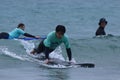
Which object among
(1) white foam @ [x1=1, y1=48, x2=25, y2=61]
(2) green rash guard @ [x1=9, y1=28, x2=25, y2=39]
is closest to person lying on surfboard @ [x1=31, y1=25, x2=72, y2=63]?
(1) white foam @ [x1=1, y1=48, x2=25, y2=61]

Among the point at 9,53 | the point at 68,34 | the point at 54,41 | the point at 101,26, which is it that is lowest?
the point at 9,53

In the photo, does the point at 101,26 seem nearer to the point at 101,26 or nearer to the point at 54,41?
Result: the point at 101,26

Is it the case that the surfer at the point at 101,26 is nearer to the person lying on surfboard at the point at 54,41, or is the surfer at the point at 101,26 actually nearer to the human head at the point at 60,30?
the person lying on surfboard at the point at 54,41

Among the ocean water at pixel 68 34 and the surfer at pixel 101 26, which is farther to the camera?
the surfer at pixel 101 26

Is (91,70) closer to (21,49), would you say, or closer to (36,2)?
(21,49)

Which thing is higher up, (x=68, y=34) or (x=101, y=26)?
(x=101, y=26)

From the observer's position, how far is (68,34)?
2697 cm

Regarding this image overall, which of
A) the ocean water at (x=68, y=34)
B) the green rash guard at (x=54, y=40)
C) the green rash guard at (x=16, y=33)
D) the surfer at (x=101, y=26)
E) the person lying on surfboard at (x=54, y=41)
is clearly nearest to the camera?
the ocean water at (x=68, y=34)

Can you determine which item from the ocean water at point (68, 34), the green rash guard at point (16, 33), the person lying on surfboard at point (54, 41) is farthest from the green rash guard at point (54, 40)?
the green rash guard at point (16, 33)

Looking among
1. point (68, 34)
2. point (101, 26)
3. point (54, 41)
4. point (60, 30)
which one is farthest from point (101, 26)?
point (68, 34)

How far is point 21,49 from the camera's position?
18.0 metres

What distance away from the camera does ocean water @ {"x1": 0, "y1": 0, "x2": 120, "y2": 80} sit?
42.3 ft

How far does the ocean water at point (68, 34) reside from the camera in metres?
12.9

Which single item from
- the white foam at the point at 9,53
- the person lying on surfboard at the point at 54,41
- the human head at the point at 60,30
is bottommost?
the white foam at the point at 9,53
